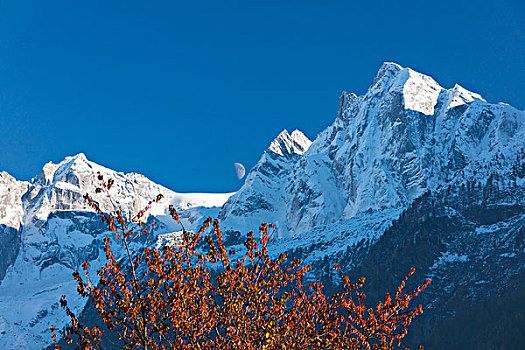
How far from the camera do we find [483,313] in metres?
147

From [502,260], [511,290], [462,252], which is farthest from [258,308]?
[462,252]

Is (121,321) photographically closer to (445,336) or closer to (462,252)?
(445,336)

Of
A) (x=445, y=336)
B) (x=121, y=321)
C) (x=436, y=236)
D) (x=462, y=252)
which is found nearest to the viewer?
(x=121, y=321)

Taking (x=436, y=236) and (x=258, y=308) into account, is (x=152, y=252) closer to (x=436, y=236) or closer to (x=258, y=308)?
(x=258, y=308)

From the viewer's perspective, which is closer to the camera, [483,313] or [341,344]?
[341,344]

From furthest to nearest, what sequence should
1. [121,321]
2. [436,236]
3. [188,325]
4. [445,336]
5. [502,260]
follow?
[436,236] < [502,260] < [445,336] < [188,325] < [121,321]

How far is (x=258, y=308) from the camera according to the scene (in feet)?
64.5

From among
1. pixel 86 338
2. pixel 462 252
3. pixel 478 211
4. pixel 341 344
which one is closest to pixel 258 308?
pixel 341 344

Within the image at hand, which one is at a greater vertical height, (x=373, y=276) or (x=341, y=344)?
(x=373, y=276)

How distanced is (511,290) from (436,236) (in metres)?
47.6

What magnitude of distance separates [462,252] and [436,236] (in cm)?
1368

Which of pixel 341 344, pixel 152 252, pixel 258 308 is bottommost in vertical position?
pixel 341 344

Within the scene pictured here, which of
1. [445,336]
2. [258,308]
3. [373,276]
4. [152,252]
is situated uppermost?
[373,276]

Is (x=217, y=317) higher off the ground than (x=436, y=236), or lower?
lower
